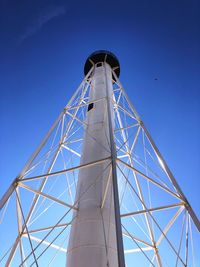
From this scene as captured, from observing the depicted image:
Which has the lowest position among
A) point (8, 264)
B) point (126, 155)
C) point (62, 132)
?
point (8, 264)

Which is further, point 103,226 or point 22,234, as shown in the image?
point 22,234

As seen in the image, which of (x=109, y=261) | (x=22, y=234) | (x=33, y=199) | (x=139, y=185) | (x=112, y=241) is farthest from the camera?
(x=139, y=185)

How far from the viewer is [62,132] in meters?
12.9

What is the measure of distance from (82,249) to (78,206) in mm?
1615

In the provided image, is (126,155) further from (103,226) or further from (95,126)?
(103,226)

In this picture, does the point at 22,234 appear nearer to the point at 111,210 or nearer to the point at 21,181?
the point at 21,181

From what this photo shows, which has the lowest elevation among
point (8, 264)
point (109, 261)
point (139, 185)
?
point (109, 261)

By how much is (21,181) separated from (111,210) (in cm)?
284

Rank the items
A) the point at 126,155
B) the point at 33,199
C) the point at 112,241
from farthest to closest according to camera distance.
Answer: the point at 126,155 → the point at 33,199 → the point at 112,241

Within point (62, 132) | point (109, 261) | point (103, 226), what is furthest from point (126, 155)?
point (109, 261)

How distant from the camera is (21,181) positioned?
8.09m

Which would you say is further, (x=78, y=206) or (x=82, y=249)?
(x=78, y=206)

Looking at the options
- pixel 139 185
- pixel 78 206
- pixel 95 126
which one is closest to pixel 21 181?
pixel 78 206

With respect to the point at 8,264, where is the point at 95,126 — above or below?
above
